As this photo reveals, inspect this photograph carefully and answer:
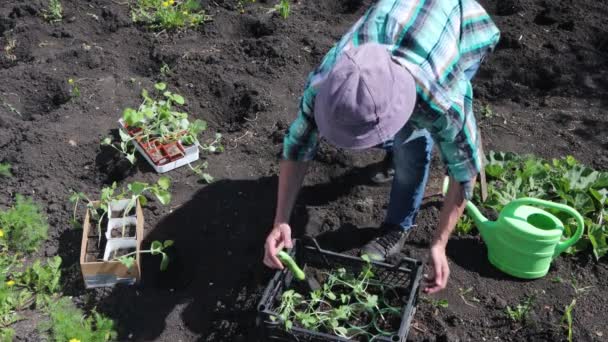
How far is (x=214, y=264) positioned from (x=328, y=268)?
0.61 meters

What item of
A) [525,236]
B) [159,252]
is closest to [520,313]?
[525,236]

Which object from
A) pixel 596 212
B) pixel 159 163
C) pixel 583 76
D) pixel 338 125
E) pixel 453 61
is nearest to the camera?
pixel 338 125

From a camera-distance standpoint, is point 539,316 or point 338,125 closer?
point 338,125

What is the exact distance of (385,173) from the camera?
3.78 metres

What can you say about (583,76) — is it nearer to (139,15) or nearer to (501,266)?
(501,266)

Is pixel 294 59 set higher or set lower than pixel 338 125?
lower

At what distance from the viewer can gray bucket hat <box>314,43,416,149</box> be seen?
1.96 meters

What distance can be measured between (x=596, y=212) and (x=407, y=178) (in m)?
1.16

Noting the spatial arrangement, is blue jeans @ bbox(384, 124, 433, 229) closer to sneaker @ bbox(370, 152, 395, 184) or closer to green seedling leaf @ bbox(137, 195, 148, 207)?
sneaker @ bbox(370, 152, 395, 184)

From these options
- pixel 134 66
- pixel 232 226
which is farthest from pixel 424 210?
pixel 134 66

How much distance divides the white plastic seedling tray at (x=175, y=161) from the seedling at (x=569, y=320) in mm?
2189

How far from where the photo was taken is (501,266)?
10.7ft

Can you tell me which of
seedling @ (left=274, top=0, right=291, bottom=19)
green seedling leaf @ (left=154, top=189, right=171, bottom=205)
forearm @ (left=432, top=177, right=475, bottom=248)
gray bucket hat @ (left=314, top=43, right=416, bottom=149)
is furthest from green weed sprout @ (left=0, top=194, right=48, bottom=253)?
seedling @ (left=274, top=0, right=291, bottom=19)

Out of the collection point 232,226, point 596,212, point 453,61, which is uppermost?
point 453,61
